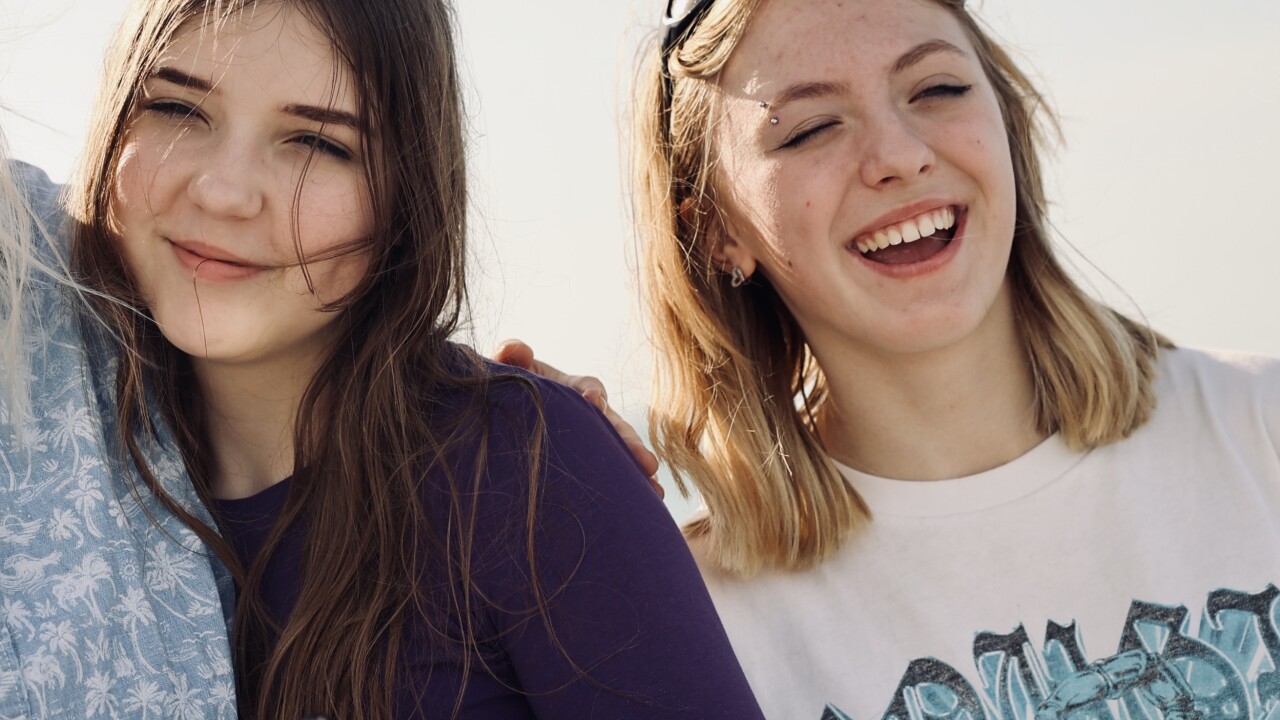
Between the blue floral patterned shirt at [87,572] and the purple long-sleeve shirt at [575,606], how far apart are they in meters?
0.15

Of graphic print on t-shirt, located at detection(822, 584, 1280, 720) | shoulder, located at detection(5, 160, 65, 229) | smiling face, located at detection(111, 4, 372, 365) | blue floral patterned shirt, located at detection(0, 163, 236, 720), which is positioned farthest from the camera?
graphic print on t-shirt, located at detection(822, 584, 1280, 720)

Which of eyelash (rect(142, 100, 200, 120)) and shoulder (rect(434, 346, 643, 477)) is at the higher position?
eyelash (rect(142, 100, 200, 120))

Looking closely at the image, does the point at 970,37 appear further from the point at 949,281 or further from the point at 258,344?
the point at 258,344

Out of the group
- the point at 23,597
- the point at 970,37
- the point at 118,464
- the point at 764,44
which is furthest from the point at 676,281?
the point at 23,597

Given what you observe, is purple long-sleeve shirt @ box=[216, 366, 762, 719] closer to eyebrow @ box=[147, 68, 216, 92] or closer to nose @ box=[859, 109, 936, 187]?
eyebrow @ box=[147, 68, 216, 92]

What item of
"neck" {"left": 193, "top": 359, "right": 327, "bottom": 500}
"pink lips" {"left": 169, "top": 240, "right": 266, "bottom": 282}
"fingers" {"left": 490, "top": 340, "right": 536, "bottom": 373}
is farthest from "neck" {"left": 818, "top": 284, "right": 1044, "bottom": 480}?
"pink lips" {"left": 169, "top": 240, "right": 266, "bottom": 282}

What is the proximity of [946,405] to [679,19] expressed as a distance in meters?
0.92

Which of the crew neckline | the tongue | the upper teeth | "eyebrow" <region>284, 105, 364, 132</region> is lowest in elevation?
the crew neckline

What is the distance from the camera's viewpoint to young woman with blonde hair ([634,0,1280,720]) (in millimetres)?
2301

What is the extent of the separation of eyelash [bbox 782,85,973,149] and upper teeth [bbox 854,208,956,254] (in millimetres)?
206

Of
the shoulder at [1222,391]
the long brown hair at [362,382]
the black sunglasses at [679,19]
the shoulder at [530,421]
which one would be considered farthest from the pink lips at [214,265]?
the shoulder at [1222,391]

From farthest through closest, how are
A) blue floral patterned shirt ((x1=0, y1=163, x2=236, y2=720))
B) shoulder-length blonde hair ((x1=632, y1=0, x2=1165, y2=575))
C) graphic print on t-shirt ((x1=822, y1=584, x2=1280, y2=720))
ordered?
shoulder-length blonde hair ((x1=632, y1=0, x2=1165, y2=575)) → graphic print on t-shirt ((x1=822, y1=584, x2=1280, y2=720)) → blue floral patterned shirt ((x1=0, y1=163, x2=236, y2=720))

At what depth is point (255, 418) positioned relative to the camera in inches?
84.3

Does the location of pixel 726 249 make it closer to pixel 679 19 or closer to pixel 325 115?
pixel 679 19
